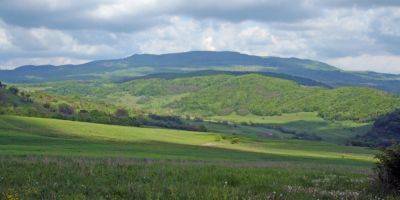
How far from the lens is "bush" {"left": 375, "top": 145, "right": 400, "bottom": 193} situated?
54.1 ft

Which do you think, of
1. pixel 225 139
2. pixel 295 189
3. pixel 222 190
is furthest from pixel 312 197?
pixel 225 139

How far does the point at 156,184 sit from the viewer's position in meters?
15.7

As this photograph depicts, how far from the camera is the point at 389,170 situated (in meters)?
16.9

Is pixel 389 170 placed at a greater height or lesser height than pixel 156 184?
greater

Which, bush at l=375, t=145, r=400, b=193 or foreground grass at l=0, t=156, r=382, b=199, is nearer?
foreground grass at l=0, t=156, r=382, b=199

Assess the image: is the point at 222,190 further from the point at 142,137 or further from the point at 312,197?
the point at 142,137

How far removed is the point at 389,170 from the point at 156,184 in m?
7.73

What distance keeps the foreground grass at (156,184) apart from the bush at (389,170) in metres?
0.69

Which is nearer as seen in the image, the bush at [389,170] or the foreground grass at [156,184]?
the foreground grass at [156,184]

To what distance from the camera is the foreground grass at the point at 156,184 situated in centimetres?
1380

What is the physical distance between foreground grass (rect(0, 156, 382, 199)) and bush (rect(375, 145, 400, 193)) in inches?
27.3

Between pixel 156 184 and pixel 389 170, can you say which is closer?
pixel 156 184

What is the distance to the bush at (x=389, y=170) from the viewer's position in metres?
16.5

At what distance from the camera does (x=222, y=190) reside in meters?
14.5
